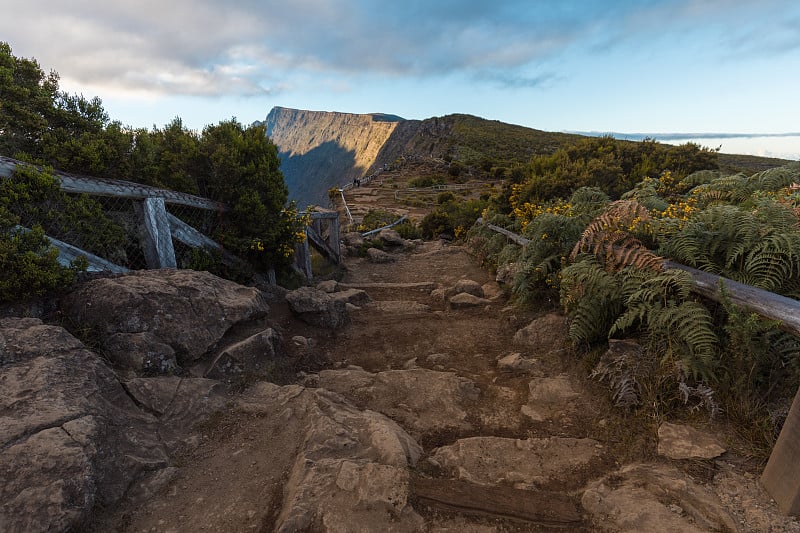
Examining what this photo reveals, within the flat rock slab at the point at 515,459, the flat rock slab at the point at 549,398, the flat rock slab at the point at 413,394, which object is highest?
the flat rock slab at the point at 515,459

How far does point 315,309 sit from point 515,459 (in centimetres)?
391

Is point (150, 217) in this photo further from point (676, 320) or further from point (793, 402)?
point (793, 402)

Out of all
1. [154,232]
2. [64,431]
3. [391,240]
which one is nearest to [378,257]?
[391,240]

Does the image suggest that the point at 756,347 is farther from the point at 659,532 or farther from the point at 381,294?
the point at 381,294

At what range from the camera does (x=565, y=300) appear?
4816 millimetres

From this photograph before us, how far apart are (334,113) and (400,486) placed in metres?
193

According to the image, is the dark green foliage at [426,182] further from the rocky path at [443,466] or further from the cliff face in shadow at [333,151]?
the cliff face in shadow at [333,151]

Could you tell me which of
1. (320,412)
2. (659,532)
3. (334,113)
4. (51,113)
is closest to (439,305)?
(320,412)

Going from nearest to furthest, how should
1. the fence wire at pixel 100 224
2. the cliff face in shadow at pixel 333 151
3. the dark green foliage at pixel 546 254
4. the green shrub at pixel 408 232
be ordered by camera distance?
1. the fence wire at pixel 100 224
2. the dark green foliage at pixel 546 254
3. the green shrub at pixel 408 232
4. the cliff face in shadow at pixel 333 151

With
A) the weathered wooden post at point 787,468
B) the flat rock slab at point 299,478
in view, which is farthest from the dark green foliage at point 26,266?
the weathered wooden post at point 787,468

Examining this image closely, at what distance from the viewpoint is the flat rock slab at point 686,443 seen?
271 cm

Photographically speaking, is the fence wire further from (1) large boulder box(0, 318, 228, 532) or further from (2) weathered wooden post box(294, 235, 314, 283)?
(2) weathered wooden post box(294, 235, 314, 283)

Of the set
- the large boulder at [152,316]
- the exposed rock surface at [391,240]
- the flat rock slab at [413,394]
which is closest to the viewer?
the flat rock slab at [413,394]

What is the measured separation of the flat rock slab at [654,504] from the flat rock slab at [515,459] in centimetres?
30
